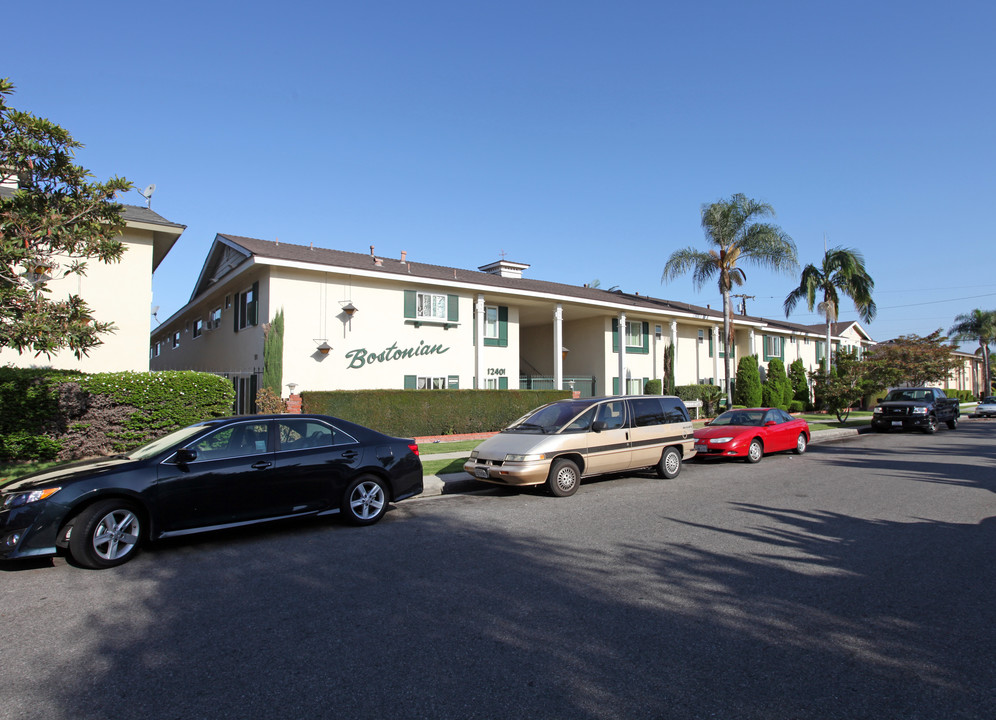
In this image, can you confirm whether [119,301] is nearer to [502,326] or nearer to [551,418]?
[551,418]

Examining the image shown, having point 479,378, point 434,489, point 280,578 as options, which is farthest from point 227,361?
point 280,578

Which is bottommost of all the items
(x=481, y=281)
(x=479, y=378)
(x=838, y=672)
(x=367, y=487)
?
(x=838, y=672)

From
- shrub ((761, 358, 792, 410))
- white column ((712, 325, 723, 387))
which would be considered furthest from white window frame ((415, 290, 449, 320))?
shrub ((761, 358, 792, 410))

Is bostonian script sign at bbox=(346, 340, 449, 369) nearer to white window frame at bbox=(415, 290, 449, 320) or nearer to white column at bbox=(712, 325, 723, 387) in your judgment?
white window frame at bbox=(415, 290, 449, 320)

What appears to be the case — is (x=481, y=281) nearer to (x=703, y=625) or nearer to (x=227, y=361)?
(x=227, y=361)

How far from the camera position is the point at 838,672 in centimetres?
372

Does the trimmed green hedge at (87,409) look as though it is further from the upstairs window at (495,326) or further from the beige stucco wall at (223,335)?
the upstairs window at (495,326)

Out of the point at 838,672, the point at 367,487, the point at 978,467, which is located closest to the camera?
the point at 838,672

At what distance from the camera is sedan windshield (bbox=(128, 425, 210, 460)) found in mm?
6918

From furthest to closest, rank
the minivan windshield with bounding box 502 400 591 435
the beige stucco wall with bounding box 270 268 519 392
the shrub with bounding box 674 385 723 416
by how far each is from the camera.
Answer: the shrub with bounding box 674 385 723 416 → the beige stucco wall with bounding box 270 268 519 392 → the minivan windshield with bounding box 502 400 591 435

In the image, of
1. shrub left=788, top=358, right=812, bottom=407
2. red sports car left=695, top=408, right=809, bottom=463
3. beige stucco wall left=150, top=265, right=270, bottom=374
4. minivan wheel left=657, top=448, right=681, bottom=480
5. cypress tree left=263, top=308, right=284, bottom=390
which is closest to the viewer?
minivan wheel left=657, top=448, right=681, bottom=480

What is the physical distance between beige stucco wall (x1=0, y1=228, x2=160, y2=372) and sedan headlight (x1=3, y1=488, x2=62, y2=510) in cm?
1124

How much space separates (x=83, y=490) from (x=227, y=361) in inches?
706

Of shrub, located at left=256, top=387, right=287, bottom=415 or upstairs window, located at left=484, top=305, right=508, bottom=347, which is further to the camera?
upstairs window, located at left=484, top=305, right=508, bottom=347
